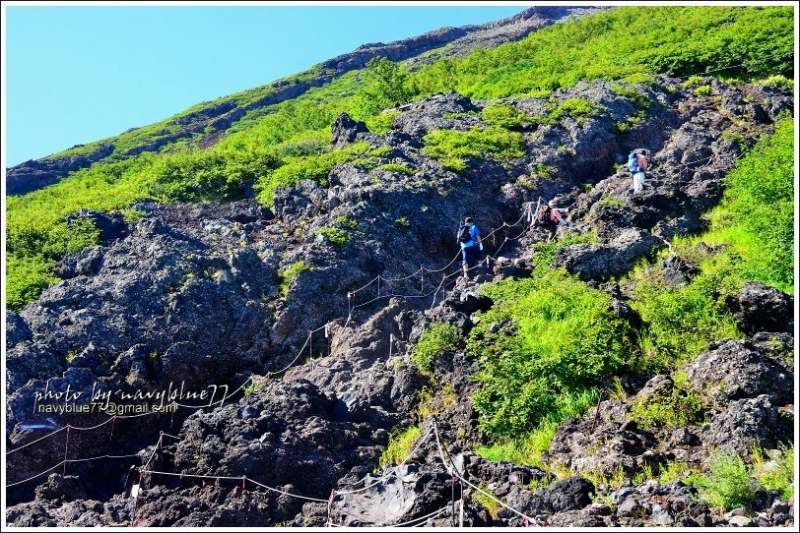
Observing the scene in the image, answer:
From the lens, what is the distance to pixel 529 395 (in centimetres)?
1173

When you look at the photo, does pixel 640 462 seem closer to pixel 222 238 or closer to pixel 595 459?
pixel 595 459

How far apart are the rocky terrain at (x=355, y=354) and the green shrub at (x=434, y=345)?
0.21 metres

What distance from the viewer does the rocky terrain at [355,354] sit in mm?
9688

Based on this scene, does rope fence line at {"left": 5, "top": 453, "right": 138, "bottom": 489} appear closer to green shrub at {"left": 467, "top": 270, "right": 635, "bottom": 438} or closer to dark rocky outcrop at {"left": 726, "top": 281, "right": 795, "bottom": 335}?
green shrub at {"left": 467, "top": 270, "right": 635, "bottom": 438}

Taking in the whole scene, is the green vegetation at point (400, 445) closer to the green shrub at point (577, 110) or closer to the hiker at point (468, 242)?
the hiker at point (468, 242)

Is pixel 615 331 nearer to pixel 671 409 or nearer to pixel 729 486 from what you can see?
pixel 671 409

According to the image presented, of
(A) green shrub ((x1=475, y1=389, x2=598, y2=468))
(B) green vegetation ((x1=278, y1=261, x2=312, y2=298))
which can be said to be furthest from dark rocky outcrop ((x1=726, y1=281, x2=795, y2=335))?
(B) green vegetation ((x1=278, y1=261, x2=312, y2=298))

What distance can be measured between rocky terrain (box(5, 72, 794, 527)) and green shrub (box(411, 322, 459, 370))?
21 centimetres

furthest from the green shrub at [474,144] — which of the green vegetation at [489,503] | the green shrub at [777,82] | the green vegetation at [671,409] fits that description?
the green vegetation at [489,503]

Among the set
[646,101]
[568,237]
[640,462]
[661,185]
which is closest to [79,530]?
[640,462]

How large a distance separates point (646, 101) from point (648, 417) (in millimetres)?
17628

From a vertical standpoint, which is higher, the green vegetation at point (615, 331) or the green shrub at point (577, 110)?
the green shrub at point (577, 110)

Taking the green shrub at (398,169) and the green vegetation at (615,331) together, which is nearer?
the green vegetation at (615,331)

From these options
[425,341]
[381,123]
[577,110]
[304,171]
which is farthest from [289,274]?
[577,110]
